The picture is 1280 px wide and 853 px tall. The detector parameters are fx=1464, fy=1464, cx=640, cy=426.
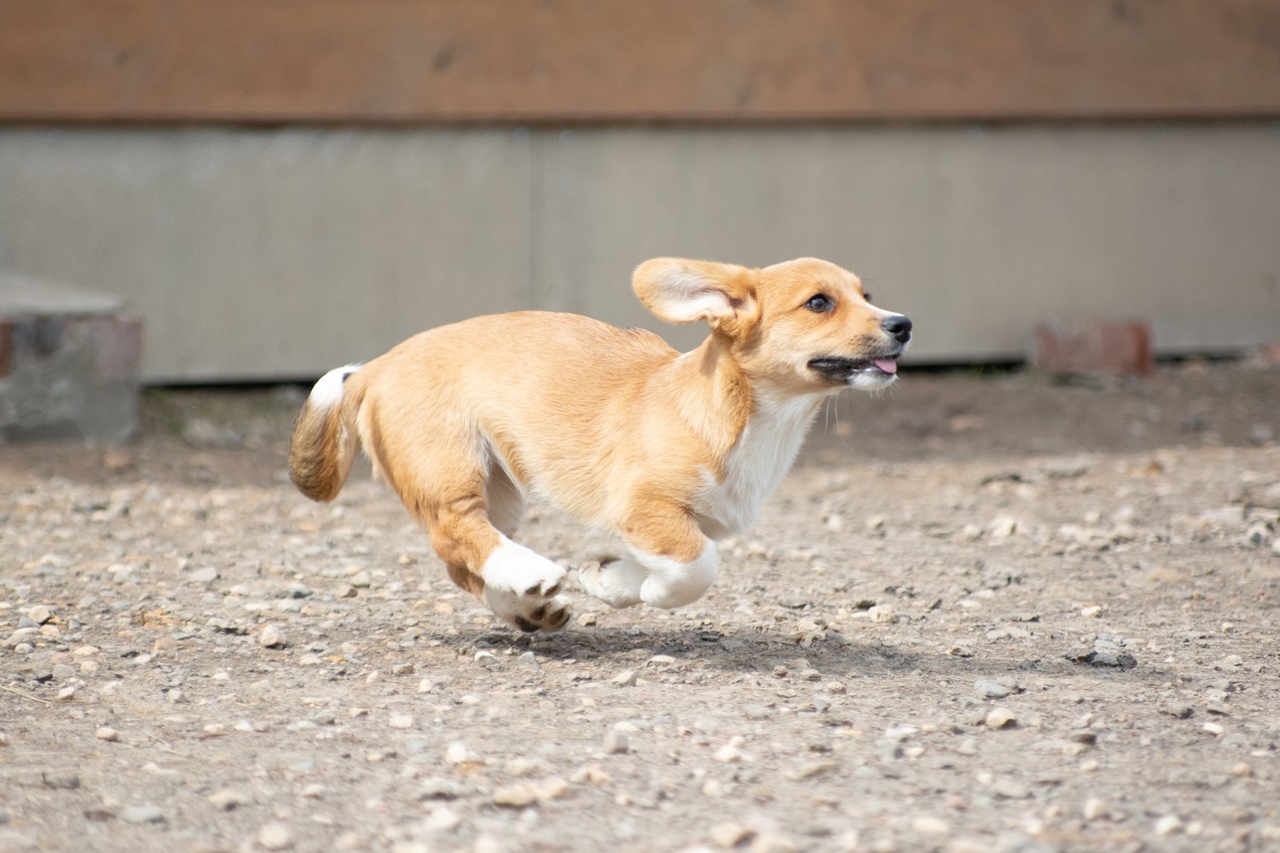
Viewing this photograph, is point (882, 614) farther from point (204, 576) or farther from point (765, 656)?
point (204, 576)

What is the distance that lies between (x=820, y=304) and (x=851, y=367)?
0.68 feet

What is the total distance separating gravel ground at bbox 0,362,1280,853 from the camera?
3100 millimetres

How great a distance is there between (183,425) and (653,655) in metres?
4.44

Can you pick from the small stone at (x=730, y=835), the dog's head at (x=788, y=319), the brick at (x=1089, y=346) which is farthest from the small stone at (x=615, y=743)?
the brick at (x=1089, y=346)

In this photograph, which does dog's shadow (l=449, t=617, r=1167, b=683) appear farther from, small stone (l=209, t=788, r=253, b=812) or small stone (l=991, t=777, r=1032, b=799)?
small stone (l=209, t=788, r=253, b=812)

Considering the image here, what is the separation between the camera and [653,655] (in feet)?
14.3

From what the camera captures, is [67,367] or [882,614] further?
[67,367]

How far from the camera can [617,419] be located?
14.1 ft

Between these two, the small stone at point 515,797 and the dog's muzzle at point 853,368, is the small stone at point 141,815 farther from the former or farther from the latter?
the dog's muzzle at point 853,368

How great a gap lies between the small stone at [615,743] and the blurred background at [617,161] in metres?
5.57

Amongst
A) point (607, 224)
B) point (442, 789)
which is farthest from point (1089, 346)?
point (442, 789)

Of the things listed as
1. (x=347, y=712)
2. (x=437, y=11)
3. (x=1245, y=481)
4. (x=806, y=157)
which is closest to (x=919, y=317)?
(x=806, y=157)

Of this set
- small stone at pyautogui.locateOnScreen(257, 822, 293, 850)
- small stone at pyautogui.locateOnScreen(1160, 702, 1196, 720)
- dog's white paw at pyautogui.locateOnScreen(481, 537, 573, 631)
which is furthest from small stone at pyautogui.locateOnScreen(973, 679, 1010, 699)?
small stone at pyautogui.locateOnScreen(257, 822, 293, 850)

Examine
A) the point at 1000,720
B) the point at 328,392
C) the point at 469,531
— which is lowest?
the point at 1000,720
